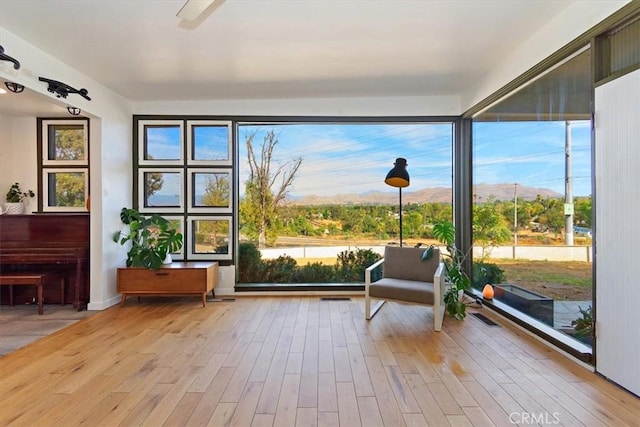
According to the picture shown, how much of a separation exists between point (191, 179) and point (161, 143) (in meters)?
0.68

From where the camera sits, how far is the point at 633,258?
7.48 ft

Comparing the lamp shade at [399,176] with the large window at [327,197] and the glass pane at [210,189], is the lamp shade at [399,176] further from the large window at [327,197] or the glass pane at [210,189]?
the glass pane at [210,189]

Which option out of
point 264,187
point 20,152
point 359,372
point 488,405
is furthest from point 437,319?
point 20,152

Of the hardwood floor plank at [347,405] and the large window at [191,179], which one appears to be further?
the large window at [191,179]

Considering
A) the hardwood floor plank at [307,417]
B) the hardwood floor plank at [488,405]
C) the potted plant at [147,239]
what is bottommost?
the hardwood floor plank at [307,417]

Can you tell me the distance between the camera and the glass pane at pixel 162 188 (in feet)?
17.0

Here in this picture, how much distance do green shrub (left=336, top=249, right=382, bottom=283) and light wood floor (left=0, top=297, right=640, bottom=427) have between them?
54.0 inches

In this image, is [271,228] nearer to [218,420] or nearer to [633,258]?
[218,420]

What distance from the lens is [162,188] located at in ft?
17.0

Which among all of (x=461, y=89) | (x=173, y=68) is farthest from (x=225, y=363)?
(x=461, y=89)

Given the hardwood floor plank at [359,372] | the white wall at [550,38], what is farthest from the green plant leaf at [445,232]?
A: the hardwood floor plank at [359,372]

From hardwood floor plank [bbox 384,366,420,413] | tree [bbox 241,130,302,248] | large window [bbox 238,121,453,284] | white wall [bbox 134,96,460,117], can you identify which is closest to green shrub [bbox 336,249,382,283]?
large window [bbox 238,121,453,284]

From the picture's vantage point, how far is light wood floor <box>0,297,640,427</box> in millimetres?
2109

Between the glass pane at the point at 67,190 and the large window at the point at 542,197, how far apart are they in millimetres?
5397
